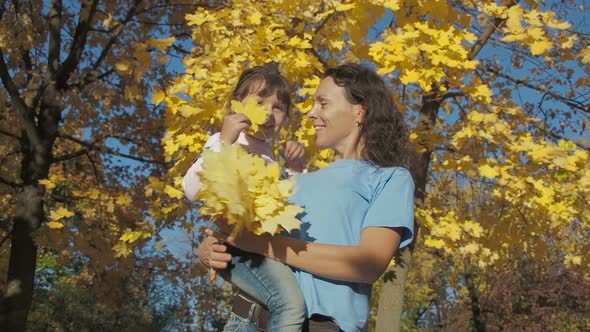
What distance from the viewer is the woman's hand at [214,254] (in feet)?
6.38

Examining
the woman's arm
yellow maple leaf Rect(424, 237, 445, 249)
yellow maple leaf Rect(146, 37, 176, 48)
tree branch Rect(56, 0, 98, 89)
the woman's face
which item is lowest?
the woman's arm

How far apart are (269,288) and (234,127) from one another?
662 millimetres

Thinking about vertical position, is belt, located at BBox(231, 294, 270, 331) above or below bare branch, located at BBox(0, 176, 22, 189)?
below

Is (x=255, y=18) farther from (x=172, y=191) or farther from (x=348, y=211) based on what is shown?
(x=348, y=211)

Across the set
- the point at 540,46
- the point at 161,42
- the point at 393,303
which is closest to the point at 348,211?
the point at 161,42

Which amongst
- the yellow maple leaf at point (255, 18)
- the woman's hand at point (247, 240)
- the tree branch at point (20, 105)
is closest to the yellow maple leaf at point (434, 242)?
the yellow maple leaf at point (255, 18)

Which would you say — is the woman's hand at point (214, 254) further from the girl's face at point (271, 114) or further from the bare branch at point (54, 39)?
the bare branch at point (54, 39)

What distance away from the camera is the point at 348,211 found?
196cm

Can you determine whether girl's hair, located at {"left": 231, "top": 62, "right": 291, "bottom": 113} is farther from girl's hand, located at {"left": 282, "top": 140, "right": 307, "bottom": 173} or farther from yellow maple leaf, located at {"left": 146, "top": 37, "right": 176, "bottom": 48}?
yellow maple leaf, located at {"left": 146, "top": 37, "right": 176, "bottom": 48}

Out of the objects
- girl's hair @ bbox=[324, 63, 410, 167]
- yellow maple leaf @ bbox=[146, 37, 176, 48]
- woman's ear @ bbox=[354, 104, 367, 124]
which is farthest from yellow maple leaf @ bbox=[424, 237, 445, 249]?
woman's ear @ bbox=[354, 104, 367, 124]

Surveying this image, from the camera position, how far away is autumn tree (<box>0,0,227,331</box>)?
7484 millimetres

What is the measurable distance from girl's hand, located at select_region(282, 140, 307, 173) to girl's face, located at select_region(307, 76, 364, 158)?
0.60m

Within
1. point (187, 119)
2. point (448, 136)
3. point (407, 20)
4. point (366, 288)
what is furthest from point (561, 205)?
point (366, 288)

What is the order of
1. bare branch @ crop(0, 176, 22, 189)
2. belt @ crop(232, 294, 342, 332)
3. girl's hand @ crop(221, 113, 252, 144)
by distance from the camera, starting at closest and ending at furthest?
1. belt @ crop(232, 294, 342, 332)
2. girl's hand @ crop(221, 113, 252, 144)
3. bare branch @ crop(0, 176, 22, 189)
